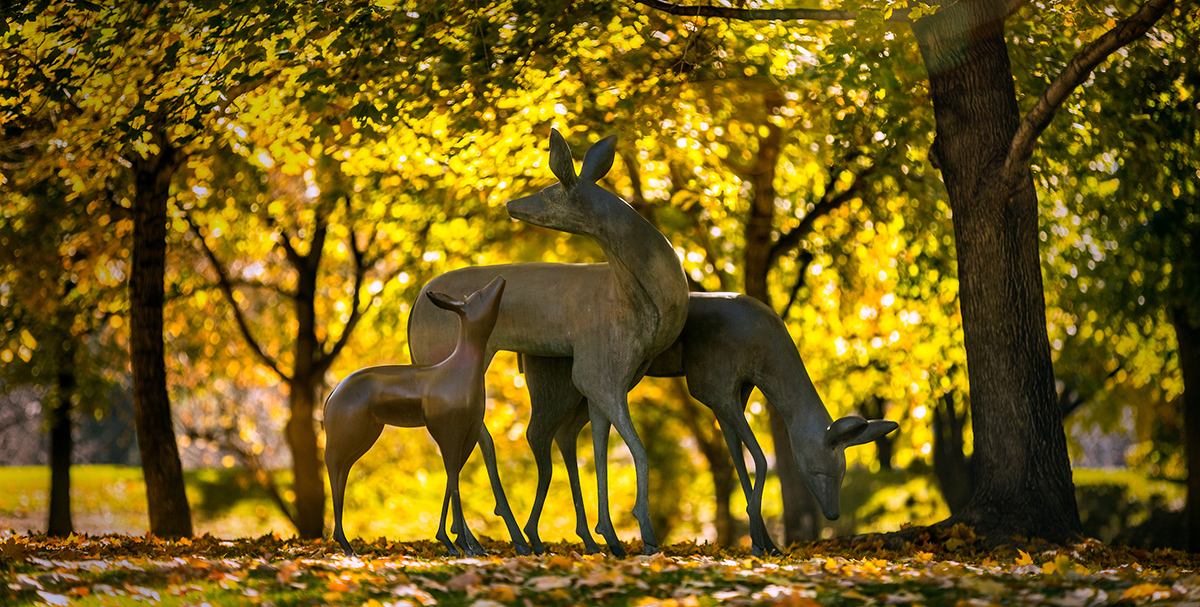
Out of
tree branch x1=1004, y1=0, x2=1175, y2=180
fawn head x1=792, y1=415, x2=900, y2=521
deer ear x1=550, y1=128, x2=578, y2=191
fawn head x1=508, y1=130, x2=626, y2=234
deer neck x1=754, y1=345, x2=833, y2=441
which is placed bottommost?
fawn head x1=792, y1=415, x2=900, y2=521

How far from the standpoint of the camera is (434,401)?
23.0 ft

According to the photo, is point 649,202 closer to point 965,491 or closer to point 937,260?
point 937,260

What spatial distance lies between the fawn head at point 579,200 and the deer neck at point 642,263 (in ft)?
0.35

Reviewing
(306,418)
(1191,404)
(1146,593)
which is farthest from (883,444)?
(1146,593)

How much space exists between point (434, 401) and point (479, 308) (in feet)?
2.35

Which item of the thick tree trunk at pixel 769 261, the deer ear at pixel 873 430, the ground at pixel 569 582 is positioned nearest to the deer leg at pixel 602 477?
the ground at pixel 569 582

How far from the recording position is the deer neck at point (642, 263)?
7004mm

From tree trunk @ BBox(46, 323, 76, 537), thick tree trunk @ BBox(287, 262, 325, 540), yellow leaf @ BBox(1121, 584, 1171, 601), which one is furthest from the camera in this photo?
tree trunk @ BBox(46, 323, 76, 537)

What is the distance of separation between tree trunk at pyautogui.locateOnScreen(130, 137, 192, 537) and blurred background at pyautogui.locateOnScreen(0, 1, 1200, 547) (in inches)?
24.2

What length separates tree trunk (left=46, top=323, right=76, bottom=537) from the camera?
14.6m

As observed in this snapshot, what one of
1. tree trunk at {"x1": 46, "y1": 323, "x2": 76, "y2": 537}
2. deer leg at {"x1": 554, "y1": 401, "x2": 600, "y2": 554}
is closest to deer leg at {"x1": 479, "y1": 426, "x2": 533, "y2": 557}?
deer leg at {"x1": 554, "y1": 401, "x2": 600, "y2": 554}

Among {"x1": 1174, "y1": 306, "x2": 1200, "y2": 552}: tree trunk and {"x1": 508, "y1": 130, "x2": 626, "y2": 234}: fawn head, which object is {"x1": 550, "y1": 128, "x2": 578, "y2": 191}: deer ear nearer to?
{"x1": 508, "y1": 130, "x2": 626, "y2": 234}: fawn head

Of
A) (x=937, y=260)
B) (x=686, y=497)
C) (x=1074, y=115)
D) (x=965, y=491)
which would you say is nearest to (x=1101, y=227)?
(x=937, y=260)

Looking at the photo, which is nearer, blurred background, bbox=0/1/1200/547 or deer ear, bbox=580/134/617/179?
deer ear, bbox=580/134/617/179
